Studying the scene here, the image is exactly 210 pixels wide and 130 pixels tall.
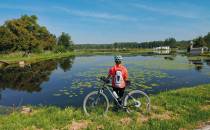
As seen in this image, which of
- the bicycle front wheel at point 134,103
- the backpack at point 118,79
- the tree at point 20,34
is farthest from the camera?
the tree at point 20,34

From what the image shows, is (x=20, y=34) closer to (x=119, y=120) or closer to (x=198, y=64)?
(x=198, y=64)

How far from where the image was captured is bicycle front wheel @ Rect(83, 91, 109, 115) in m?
9.65

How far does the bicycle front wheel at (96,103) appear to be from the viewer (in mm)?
9648

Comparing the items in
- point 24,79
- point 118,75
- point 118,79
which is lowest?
point 24,79

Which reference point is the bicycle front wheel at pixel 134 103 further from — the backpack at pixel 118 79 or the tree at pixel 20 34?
the tree at pixel 20 34

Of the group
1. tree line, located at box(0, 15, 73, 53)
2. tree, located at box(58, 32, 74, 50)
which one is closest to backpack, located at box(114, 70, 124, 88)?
tree line, located at box(0, 15, 73, 53)

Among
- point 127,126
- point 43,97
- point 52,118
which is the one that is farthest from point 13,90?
point 127,126

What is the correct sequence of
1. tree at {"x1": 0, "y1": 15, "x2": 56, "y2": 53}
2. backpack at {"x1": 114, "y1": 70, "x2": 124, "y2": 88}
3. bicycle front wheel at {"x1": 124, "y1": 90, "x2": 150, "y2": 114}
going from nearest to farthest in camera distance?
backpack at {"x1": 114, "y1": 70, "x2": 124, "y2": 88} → bicycle front wheel at {"x1": 124, "y1": 90, "x2": 150, "y2": 114} → tree at {"x1": 0, "y1": 15, "x2": 56, "y2": 53}

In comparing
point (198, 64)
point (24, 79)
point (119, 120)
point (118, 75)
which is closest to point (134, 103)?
point (119, 120)

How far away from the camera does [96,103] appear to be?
983 cm

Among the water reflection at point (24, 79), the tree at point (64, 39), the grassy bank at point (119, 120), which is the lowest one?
the water reflection at point (24, 79)

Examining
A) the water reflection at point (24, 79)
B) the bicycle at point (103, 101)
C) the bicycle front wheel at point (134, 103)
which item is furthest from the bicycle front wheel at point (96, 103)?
the water reflection at point (24, 79)

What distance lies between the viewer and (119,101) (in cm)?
989

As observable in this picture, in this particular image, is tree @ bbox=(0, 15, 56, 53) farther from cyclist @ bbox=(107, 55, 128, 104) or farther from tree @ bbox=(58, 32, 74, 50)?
cyclist @ bbox=(107, 55, 128, 104)
